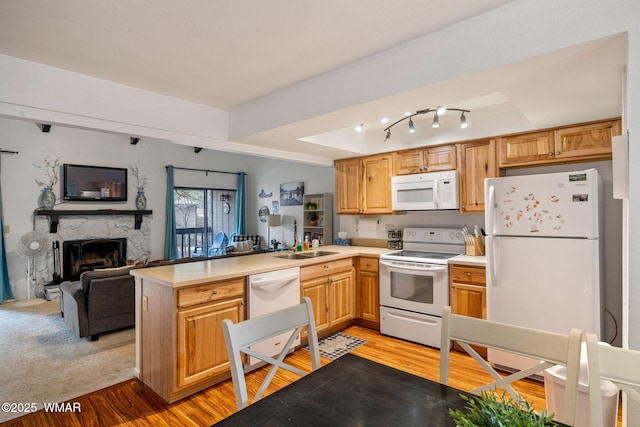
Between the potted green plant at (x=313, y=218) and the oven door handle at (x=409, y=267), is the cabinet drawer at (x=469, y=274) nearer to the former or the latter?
the oven door handle at (x=409, y=267)

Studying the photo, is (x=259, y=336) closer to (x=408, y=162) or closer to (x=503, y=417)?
(x=503, y=417)

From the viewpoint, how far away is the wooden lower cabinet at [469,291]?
3117mm

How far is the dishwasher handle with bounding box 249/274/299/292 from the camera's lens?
286cm

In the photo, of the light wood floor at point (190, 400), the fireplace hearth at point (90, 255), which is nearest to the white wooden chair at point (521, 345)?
the light wood floor at point (190, 400)

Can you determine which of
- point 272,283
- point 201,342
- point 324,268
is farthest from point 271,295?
point 324,268

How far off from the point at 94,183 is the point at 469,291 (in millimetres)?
6650

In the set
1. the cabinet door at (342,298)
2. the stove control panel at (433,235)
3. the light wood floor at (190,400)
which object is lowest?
the light wood floor at (190,400)

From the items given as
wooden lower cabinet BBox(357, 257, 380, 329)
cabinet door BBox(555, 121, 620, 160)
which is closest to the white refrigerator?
cabinet door BBox(555, 121, 620, 160)

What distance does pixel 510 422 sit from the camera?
734 mm

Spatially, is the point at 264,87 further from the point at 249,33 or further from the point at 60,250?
the point at 60,250

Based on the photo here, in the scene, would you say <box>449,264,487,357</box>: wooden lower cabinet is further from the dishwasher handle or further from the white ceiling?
the dishwasher handle

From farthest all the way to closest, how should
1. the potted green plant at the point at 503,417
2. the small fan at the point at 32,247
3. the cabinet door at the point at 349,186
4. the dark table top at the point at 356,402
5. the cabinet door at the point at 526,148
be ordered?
the small fan at the point at 32,247 → the cabinet door at the point at 349,186 → the cabinet door at the point at 526,148 → the dark table top at the point at 356,402 → the potted green plant at the point at 503,417

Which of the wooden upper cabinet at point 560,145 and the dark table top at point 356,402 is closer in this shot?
the dark table top at point 356,402

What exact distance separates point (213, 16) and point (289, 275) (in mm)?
2193
